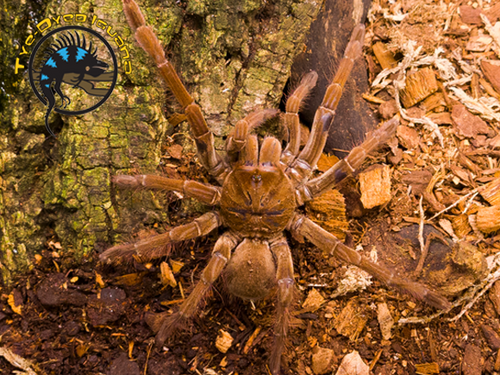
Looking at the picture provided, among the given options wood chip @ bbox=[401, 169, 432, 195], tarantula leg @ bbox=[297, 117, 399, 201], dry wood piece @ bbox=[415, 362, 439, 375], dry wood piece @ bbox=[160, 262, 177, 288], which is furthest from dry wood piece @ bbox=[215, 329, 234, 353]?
wood chip @ bbox=[401, 169, 432, 195]

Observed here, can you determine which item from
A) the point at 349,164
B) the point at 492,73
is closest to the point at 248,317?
the point at 349,164

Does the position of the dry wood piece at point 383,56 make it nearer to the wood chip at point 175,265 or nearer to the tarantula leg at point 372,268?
the tarantula leg at point 372,268

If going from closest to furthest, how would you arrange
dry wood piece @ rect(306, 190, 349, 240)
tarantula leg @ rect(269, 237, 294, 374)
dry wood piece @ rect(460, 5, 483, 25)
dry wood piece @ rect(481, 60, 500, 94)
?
1. tarantula leg @ rect(269, 237, 294, 374)
2. dry wood piece @ rect(306, 190, 349, 240)
3. dry wood piece @ rect(481, 60, 500, 94)
4. dry wood piece @ rect(460, 5, 483, 25)

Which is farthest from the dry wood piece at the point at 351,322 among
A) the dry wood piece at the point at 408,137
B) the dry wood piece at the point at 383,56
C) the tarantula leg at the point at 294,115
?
the dry wood piece at the point at 383,56

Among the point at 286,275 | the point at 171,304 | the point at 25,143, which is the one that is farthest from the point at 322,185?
the point at 25,143

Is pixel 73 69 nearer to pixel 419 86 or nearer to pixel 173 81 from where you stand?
pixel 173 81

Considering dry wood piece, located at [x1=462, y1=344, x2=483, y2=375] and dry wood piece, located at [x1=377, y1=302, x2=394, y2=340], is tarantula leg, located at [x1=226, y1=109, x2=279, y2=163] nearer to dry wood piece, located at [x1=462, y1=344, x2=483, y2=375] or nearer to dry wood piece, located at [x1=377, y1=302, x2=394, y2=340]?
dry wood piece, located at [x1=377, y1=302, x2=394, y2=340]
